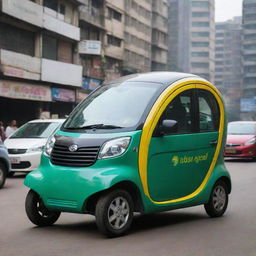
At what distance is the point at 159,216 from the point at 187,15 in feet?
407

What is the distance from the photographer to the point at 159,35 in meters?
84.0

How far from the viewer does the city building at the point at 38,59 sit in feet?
110

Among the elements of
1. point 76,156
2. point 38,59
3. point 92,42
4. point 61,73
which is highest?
point 92,42

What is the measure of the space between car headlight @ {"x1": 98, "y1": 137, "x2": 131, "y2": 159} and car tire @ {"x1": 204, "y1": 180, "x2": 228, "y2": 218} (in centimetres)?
196

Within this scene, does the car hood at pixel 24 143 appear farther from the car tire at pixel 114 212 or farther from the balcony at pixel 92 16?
the balcony at pixel 92 16

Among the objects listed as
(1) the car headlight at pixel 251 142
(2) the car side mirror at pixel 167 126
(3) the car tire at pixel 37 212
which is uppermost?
(2) the car side mirror at pixel 167 126

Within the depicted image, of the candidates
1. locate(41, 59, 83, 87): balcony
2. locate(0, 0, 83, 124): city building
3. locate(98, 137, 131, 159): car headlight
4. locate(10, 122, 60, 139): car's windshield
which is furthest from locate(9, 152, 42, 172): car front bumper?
Result: locate(41, 59, 83, 87): balcony

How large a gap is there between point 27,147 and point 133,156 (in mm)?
9138

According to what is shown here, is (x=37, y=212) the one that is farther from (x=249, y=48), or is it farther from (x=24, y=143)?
(x=249, y=48)

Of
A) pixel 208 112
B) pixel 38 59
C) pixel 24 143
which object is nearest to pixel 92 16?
pixel 38 59

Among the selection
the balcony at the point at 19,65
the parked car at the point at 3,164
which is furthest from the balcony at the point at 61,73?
the parked car at the point at 3,164

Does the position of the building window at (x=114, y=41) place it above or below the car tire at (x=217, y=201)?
above

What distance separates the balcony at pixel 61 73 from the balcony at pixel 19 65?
0.93 meters

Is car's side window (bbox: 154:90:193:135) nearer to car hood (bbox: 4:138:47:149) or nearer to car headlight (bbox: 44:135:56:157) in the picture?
car headlight (bbox: 44:135:56:157)
